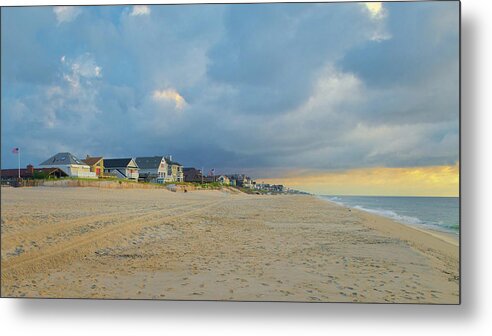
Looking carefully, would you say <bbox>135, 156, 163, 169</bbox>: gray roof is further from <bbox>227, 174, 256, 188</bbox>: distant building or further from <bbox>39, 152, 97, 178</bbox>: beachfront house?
<bbox>227, 174, 256, 188</bbox>: distant building

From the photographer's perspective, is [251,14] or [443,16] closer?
[443,16]

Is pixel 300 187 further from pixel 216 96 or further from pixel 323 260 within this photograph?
pixel 216 96

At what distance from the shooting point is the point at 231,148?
3350mm

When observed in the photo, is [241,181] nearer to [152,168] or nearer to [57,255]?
[152,168]

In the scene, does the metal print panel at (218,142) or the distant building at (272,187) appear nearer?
the metal print panel at (218,142)

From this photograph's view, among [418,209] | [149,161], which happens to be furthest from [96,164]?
[418,209]

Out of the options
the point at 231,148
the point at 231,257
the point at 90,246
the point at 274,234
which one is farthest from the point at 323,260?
the point at 90,246

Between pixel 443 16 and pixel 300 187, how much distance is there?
1966 mm

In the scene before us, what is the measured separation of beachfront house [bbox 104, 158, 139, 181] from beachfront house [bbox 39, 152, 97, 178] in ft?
0.57

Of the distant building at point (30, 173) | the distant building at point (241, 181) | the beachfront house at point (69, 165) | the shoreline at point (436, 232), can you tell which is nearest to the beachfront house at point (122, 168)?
the beachfront house at point (69, 165)

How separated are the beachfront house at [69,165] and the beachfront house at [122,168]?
17 cm

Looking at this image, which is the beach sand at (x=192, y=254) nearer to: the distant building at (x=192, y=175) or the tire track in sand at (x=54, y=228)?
the tire track in sand at (x=54, y=228)

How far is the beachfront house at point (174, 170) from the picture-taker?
10.9ft

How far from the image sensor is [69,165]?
330 cm
